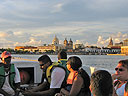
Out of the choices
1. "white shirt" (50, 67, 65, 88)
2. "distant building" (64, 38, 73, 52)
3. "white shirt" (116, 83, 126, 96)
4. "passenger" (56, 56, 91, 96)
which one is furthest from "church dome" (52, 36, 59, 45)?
"white shirt" (116, 83, 126, 96)

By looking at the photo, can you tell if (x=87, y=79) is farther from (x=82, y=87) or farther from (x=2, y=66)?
(x=2, y=66)

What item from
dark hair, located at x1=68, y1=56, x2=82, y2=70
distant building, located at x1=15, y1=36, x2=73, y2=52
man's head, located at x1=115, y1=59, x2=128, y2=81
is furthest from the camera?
distant building, located at x1=15, y1=36, x2=73, y2=52

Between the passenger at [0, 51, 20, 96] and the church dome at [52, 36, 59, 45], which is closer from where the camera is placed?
the passenger at [0, 51, 20, 96]

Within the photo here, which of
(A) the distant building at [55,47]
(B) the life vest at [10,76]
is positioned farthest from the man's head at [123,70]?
(A) the distant building at [55,47]

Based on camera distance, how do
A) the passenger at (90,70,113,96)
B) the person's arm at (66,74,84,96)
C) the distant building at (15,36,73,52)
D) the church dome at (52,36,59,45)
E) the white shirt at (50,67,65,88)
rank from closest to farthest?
the passenger at (90,70,113,96) < the person's arm at (66,74,84,96) < the white shirt at (50,67,65,88) < the distant building at (15,36,73,52) < the church dome at (52,36,59,45)

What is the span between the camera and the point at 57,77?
11.1 feet

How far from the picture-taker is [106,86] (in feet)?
5.69

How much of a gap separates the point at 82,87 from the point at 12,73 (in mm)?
Result: 1354

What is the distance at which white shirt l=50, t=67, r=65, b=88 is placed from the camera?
3361 millimetres

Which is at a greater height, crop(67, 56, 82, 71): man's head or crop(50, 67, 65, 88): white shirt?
crop(67, 56, 82, 71): man's head

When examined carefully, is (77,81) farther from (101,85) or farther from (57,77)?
(101,85)

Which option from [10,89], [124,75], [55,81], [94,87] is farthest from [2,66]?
[94,87]

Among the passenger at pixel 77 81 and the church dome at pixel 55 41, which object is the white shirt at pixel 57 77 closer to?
the passenger at pixel 77 81

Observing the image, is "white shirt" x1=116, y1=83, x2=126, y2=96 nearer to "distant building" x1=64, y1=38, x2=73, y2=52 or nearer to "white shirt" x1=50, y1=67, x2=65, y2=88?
"white shirt" x1=50, y1=67, x2=65, y2=88
